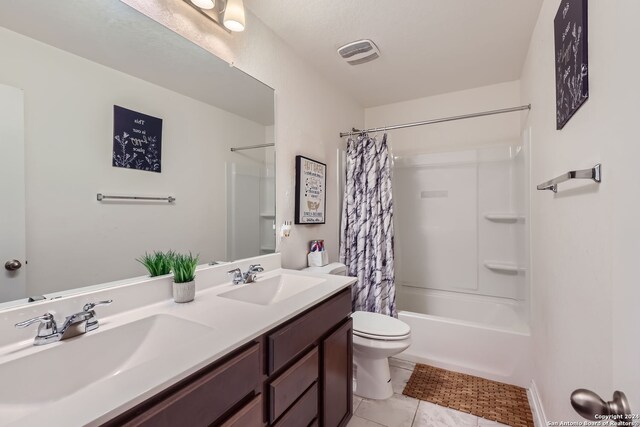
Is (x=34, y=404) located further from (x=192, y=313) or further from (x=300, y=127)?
(x=300, y=127)

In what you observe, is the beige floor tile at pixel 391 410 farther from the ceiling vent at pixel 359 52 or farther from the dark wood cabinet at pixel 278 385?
the ceiling vent at pixel 359 52

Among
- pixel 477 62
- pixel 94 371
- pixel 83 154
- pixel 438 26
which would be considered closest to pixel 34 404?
pixel 94 371

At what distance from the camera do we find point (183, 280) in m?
1.15

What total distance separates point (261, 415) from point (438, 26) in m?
A: 2.19

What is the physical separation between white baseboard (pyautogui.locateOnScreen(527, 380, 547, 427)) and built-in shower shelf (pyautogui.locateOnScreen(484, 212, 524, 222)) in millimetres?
1259

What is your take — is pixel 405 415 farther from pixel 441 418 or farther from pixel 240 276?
pixel 240 276

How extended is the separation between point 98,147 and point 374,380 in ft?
6.36

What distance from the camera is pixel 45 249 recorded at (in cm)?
90

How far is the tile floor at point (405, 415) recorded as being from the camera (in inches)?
64.3

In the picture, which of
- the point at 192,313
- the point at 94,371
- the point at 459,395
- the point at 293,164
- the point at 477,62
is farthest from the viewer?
the point at 477,62

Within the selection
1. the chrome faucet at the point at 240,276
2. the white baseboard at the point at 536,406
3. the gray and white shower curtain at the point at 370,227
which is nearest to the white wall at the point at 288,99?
the gray and white shower curtain at the point at 370,227

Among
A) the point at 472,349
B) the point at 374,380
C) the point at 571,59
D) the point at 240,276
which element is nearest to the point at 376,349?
the point at 374,380

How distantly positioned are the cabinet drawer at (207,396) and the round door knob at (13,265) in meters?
0.63

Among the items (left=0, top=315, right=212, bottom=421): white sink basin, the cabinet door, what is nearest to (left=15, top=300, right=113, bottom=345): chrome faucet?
(left=0, top=315, right=212, bottom=421): white sink basin
